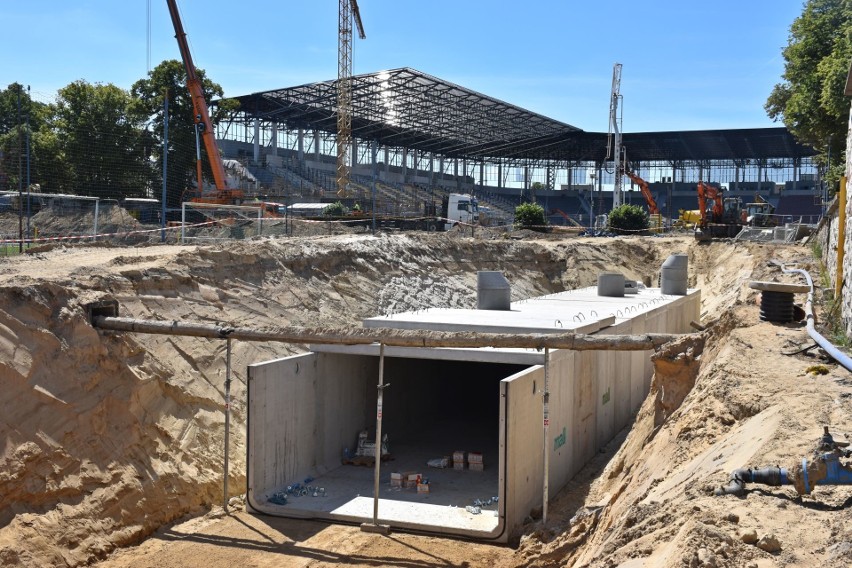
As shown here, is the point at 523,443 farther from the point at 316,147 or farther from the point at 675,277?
the point at 316,147

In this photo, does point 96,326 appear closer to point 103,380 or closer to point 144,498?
point 103,380

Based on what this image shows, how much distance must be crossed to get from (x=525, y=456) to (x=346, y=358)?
5.12m

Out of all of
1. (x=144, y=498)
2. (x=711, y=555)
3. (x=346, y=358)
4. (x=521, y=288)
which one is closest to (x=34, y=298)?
(x=144, y=498)

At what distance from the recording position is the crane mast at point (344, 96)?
69.4 meters

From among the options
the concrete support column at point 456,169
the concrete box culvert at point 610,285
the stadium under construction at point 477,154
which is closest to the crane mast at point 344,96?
the stadium under construction at point 477,154

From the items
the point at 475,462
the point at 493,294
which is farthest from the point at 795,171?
the point at 475,462

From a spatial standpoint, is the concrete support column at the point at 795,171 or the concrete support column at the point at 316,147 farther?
the concrete support column at the point at 795,171

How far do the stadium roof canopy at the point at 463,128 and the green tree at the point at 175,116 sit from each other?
47.1ft

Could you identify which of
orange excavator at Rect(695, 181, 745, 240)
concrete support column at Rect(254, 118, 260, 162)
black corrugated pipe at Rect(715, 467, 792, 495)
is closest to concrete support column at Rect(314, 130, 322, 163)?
concrete support column at Rect(254, 118, 260, 162)

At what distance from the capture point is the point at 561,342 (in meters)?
13.2

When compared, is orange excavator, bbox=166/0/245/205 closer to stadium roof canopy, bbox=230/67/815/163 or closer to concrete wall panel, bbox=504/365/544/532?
stadium roof canopy, bbox=230/67/815/163

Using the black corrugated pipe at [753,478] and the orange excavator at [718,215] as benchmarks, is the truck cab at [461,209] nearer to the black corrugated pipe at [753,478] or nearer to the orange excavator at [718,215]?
the orange excavator at [718,215]

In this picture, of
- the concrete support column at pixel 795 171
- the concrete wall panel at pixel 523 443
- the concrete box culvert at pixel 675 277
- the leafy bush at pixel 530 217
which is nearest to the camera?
the concrete wall panel at pixel 523 443

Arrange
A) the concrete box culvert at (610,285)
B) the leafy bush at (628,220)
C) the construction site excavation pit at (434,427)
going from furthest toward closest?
1. the leafy bush at (628,220)
2. the concrete box culvert at (610,285)
3. the construction site excavation pit at (434,427)
